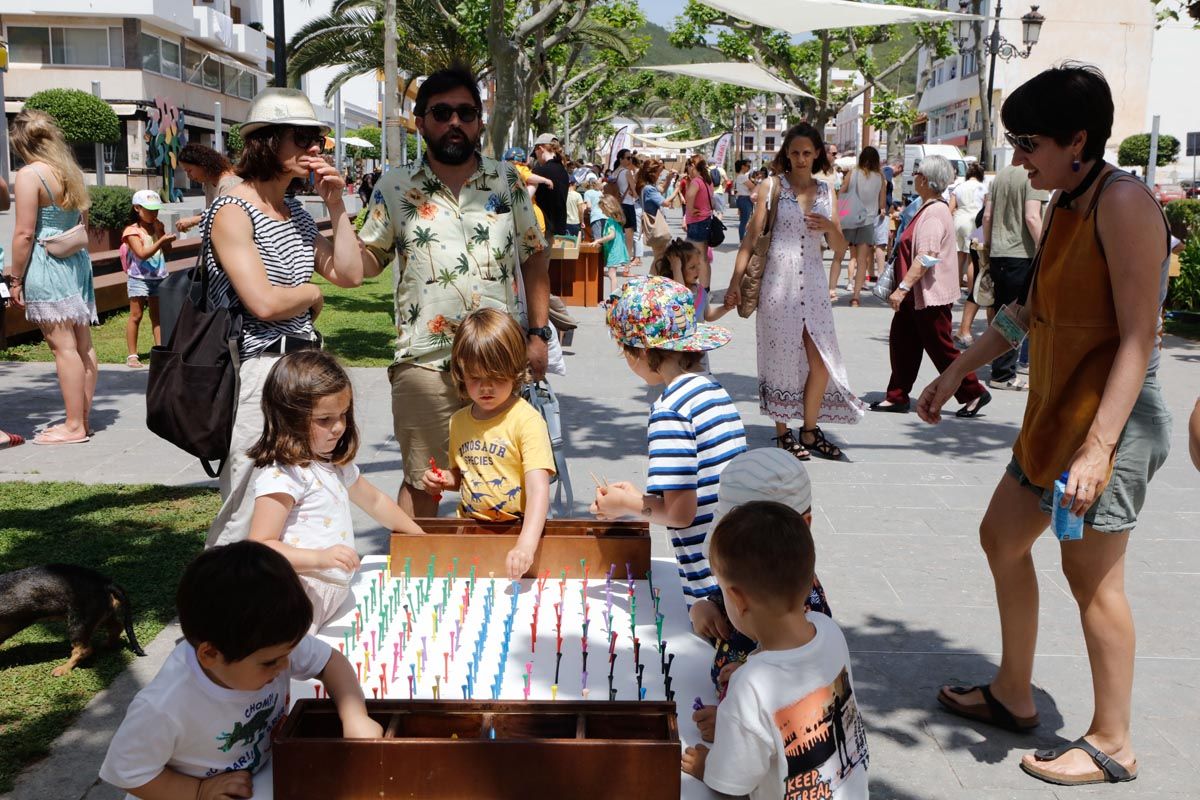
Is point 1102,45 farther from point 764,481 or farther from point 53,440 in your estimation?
point 764,481

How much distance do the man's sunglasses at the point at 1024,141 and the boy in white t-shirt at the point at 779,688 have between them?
1.29 metres

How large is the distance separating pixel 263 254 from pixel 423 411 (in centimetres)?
87

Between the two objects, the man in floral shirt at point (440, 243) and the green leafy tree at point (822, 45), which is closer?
the man in floral shirt at point (440, 243)

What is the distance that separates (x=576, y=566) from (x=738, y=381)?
264 inches

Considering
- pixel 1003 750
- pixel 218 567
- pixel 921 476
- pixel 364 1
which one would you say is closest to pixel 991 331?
pixel 1003 750

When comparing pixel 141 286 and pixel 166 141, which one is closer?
pixel 141 286

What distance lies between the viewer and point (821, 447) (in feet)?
24.6

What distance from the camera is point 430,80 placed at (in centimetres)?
425

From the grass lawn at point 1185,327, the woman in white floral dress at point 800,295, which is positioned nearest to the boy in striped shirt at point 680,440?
the woman in white floral dress at point 800,295

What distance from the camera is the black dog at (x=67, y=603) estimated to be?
4.01m

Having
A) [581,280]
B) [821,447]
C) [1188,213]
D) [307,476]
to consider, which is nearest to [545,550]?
[307,476]

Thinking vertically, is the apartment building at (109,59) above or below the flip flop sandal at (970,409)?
above

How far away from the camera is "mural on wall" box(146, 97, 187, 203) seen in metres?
40.8

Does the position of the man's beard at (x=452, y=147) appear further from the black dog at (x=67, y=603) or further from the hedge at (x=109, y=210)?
the hedge at (x=109, y=210)
